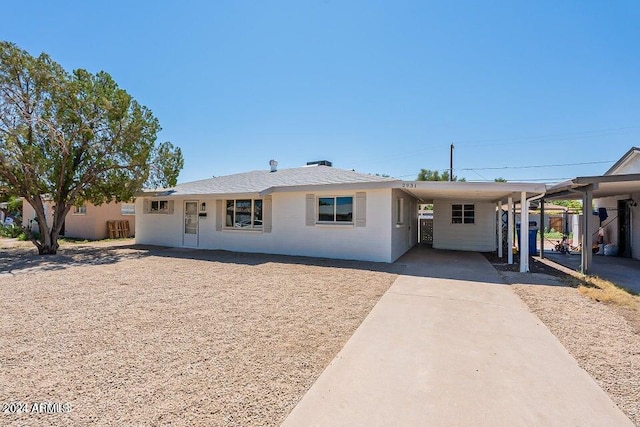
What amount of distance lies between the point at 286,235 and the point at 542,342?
907 centimetres

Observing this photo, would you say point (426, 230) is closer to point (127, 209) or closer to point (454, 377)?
point (454, 377)

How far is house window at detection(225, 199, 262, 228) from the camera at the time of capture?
1253 centimetres

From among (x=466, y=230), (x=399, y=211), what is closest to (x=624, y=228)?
(x=466, y=230)

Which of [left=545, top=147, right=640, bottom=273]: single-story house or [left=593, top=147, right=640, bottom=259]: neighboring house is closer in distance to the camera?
[left=545, top=147, right=640, bottom=273]: single-story house

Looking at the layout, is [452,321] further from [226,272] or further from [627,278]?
[627,278]

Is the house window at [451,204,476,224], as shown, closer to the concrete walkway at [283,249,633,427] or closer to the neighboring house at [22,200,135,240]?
the concrete walkway at [283,249,633,427]

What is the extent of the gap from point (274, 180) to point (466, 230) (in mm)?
9281

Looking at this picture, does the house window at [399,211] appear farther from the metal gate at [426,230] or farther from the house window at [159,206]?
the house window at [159,206]

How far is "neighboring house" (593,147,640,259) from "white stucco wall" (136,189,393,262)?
9.30 metres

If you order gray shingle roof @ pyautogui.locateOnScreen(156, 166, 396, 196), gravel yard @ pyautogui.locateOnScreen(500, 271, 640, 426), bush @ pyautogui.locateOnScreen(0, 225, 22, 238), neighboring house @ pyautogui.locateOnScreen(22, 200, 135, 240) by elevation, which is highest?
gray shingle roof @ pyautogui.locateOnScreen(156, 166, 396, 196)

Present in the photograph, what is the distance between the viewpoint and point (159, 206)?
15.1 meters

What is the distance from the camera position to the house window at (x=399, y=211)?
11.4m

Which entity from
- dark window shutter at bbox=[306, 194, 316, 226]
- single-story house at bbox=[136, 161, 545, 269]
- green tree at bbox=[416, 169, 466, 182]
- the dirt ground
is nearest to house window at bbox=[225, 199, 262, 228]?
single-story house at bbox=[136, 161, 545, 269]

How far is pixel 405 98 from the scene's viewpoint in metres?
14.7
